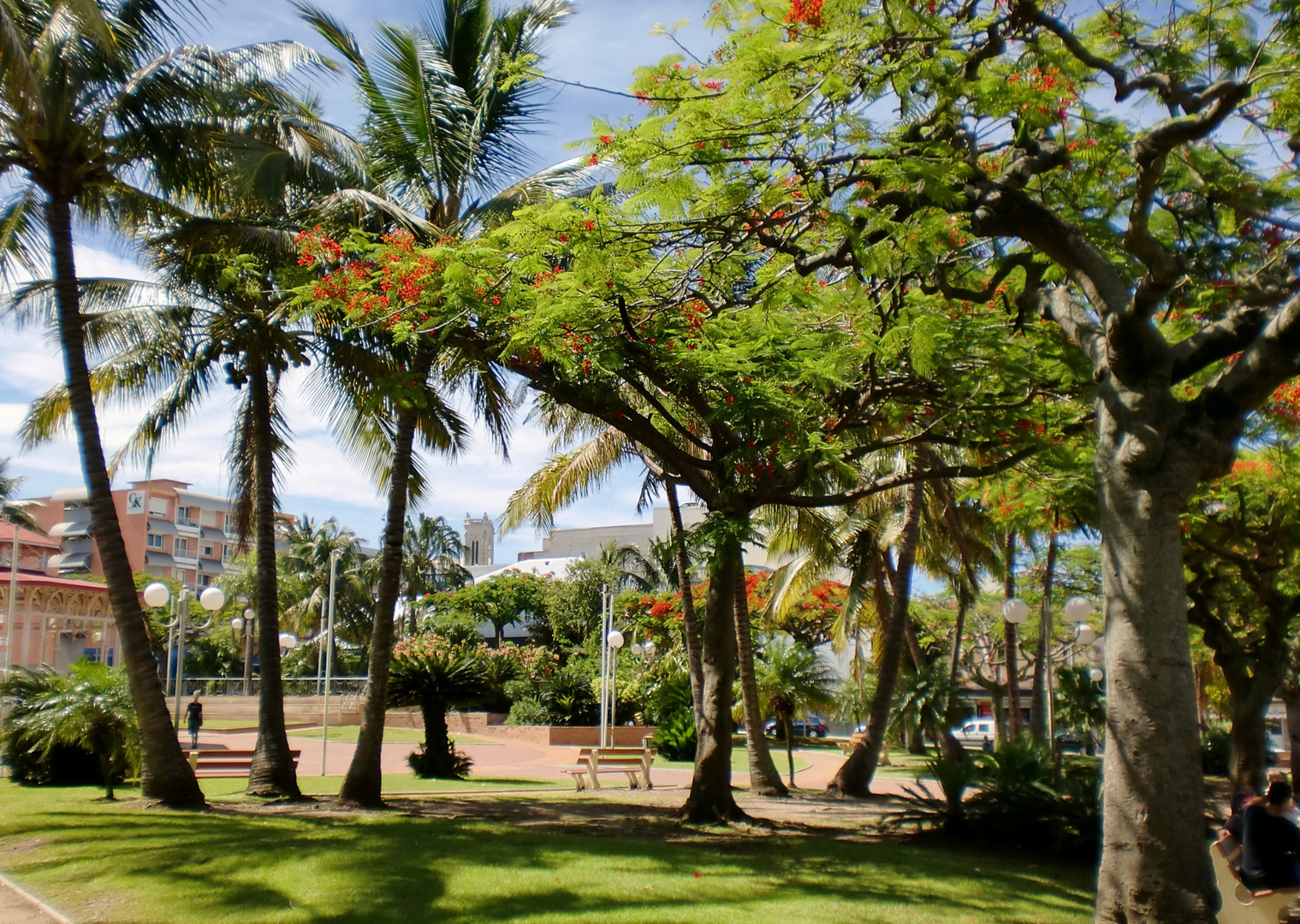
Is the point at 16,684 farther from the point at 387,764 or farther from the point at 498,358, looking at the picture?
the point at 498,358

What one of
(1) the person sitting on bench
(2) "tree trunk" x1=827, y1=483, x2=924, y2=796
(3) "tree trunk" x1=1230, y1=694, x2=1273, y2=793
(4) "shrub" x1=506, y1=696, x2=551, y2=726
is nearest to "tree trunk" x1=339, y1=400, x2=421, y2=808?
(2) "tree trunk" x1=827, y1=483, x2=924, y2=796

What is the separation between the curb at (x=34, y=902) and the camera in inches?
277

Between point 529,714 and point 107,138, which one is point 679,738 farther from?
point 107,138

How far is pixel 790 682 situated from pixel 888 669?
15.4 ft

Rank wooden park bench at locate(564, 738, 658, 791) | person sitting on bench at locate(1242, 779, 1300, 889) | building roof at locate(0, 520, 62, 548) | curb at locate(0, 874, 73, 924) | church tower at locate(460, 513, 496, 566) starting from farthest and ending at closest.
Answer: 1. church tower at locate(460, 513, 496, 566)
2. building roof at locate(0, 520, 62, 548)
3. wooden park bench at locate(564, 738, 658, 791)
4. curb at locate(0, 874, 73, 924)
5. person sitting on bench at locate(1242, 779, 1300, 889)

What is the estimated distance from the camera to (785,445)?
10359 millimetres

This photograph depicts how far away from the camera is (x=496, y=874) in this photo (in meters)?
8.48

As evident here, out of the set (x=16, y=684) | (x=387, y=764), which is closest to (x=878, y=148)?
(x=16, y=684)

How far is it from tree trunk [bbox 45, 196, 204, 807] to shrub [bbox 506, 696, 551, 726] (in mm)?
19839

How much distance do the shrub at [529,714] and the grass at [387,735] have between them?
3.83 ft

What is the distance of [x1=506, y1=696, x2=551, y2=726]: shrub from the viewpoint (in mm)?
31859

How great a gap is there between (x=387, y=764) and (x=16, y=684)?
26.1 feet

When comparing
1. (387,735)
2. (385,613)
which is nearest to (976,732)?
(387,735)

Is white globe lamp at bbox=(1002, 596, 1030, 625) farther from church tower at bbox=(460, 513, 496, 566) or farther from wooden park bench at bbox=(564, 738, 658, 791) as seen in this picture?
church tower at bbox=(460, 513, 496, 566)
